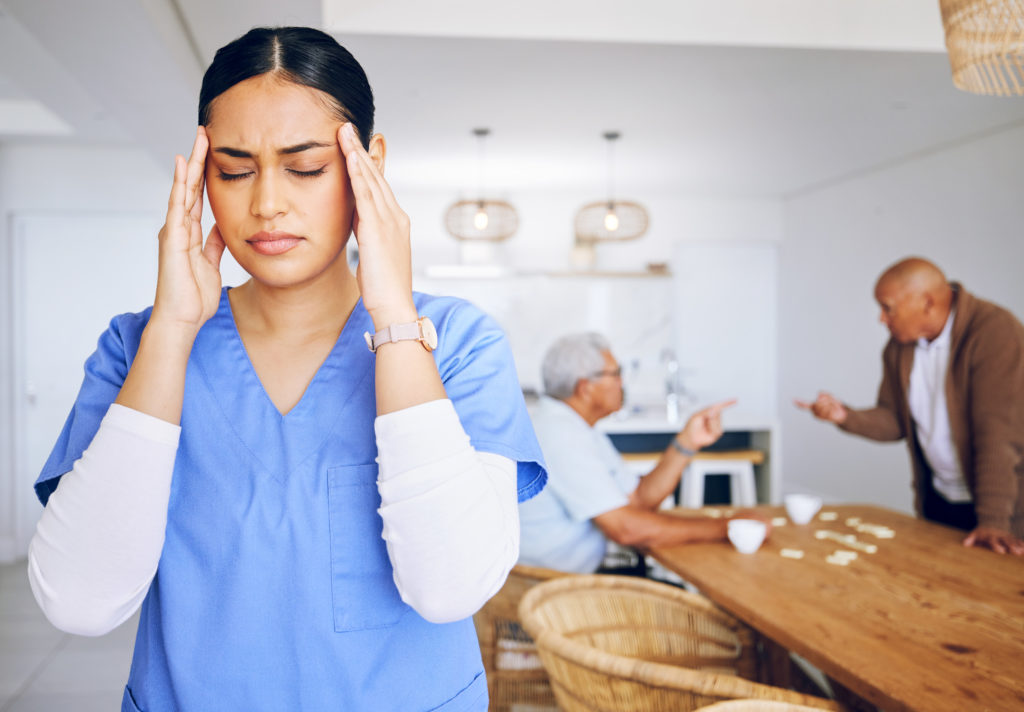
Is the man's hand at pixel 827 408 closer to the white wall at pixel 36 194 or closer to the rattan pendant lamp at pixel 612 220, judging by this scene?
the rattan pendant lamp at pixel 612 220

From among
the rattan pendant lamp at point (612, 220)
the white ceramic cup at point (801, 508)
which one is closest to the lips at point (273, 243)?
the white ceramic cup at point (801, 508)

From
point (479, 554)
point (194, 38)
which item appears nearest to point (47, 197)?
point (194, 38)

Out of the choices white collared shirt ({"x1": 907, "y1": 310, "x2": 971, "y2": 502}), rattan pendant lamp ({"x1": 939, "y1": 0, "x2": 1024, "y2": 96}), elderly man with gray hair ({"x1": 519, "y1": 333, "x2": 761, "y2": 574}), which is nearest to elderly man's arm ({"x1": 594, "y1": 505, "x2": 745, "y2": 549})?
elderly man with gray hair ({"x1": 519, "y1": 333, "x2": 761, "y2": 574})

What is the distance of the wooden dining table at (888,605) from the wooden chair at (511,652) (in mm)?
408

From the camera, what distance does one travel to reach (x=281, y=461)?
75 cm

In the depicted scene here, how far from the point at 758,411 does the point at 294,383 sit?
6.93 metres

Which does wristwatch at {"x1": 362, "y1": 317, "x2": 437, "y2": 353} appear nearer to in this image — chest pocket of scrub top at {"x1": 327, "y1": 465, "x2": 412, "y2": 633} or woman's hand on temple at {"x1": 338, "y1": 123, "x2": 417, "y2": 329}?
woman's hand on temple at {"x1": 338, "y1": 123, "x2": 417, "y2": 329}

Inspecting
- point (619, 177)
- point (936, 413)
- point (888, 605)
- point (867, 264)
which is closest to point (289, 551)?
point (888, 605)

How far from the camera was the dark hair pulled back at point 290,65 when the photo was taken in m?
0.74

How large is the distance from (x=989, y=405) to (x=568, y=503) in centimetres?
136

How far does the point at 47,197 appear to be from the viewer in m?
5.09

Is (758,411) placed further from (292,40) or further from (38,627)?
(292,40)

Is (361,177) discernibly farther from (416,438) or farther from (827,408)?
(827,408)

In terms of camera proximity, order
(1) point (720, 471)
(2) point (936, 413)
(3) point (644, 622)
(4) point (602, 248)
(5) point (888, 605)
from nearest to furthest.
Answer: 1. (5) point (888, 605)
2. (3) point (644, 622)
3. (2) point (936, 413)
4. (1) point (720, 471)
5. (4) point (602, 248)
